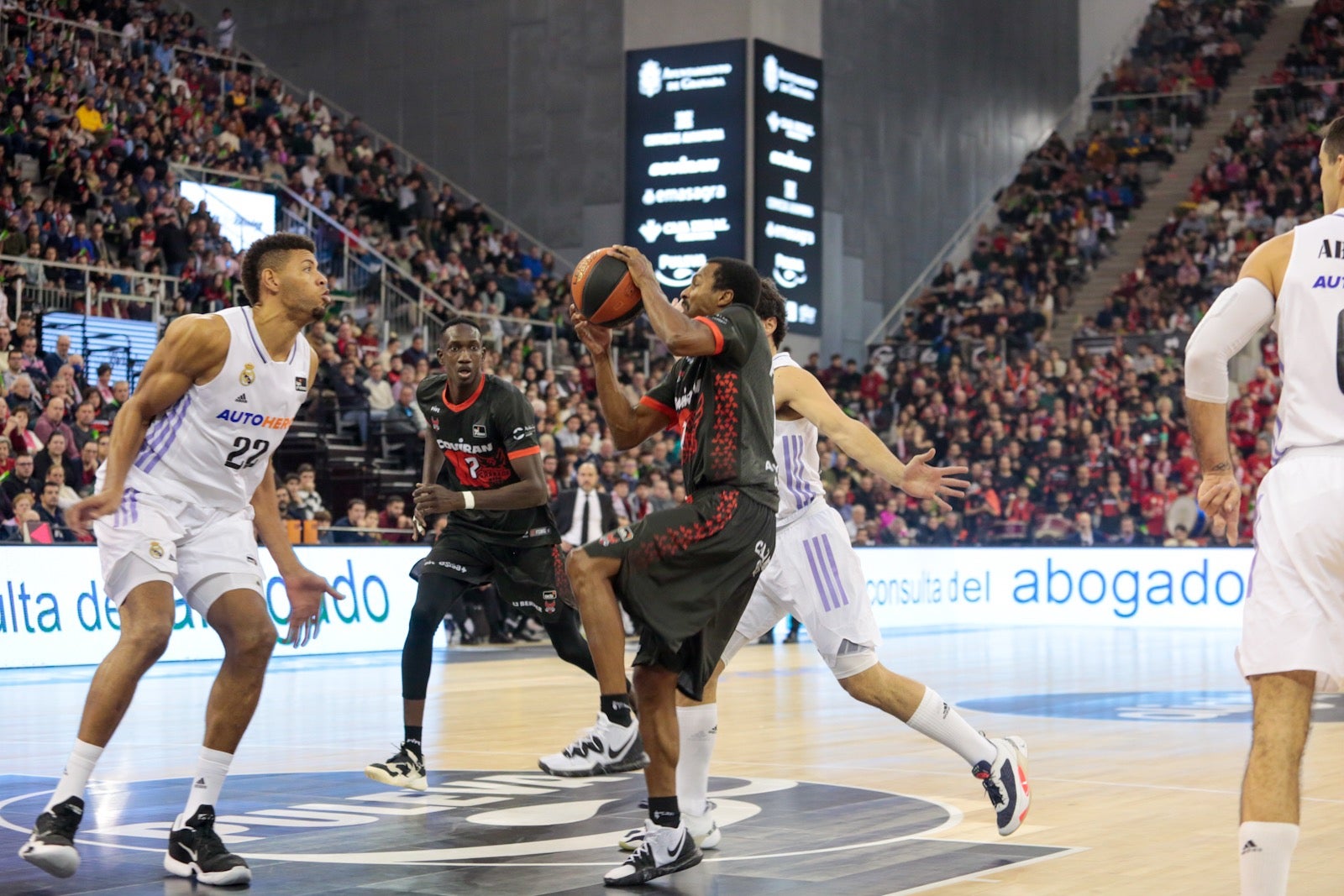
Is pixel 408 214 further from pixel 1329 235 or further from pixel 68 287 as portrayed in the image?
pixel 1329 235

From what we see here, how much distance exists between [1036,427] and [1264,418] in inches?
127

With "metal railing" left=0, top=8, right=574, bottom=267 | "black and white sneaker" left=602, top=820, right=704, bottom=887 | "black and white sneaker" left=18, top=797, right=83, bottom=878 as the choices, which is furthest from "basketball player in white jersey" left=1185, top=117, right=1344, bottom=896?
"metal railing" left=0, top=8, right=574, bottom=267

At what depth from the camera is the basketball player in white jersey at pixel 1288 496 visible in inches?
157

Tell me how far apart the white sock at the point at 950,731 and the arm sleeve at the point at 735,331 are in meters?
1.62

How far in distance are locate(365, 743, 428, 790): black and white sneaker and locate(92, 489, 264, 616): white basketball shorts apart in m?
1.54

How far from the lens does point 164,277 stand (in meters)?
19.2

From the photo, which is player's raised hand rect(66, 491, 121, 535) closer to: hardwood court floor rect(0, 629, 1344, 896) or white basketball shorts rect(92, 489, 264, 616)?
white basketball shorts rect(92, 489, 264, 616)

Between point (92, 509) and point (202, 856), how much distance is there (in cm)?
115

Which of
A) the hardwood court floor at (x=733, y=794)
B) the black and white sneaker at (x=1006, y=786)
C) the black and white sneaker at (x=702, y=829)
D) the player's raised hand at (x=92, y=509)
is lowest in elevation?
the hardwood court floor at (x=733, y=794)

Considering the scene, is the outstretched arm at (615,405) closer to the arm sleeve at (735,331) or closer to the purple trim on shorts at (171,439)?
the arm sleeve at (735,331)

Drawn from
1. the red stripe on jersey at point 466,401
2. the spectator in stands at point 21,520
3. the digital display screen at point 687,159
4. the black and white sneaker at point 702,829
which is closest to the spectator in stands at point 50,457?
the spectator in stands at point 21,520

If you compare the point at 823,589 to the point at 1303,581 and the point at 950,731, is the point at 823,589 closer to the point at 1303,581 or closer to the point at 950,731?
the point at 950,731

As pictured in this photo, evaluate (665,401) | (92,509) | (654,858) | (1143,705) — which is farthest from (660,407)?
(1143,705)

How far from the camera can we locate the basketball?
541 cm
